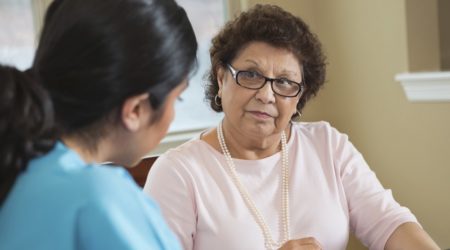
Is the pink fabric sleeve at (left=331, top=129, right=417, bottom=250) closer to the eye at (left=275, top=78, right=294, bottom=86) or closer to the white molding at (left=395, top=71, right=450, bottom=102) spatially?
the eye at (left=275, top=78, right=294, bottom=86)

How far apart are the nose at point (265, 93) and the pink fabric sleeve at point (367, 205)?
0.88ft

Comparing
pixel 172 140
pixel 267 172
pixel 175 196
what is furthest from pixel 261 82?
pixel 172 140

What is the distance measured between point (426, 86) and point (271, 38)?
34.5 inches

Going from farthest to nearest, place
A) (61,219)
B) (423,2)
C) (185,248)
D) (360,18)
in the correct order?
(360,18) < (423,2) < (185,248) < (61,219)

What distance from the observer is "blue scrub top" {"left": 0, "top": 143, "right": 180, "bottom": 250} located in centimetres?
74

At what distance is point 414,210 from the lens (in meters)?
2.46

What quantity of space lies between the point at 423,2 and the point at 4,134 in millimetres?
1960

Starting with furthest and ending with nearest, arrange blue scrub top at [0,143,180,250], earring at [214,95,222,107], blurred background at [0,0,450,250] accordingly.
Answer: blurred background at [0,0,450,250] < earring at [214,95,222,107] < blue scrub top at [0,143,180,250]

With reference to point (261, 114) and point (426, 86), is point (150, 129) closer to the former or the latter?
point (261, 114)

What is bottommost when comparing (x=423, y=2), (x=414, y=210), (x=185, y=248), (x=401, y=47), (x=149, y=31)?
(x=414, y=210)

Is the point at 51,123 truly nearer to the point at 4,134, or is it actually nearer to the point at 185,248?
the point at 4,134

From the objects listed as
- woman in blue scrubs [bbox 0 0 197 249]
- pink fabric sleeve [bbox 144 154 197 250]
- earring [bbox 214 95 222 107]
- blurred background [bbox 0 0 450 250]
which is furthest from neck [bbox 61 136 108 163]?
blurred background [bbox 0 0 450 250]

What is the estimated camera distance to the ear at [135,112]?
858mm

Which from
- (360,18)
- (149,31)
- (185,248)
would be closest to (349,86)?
(360,18)
